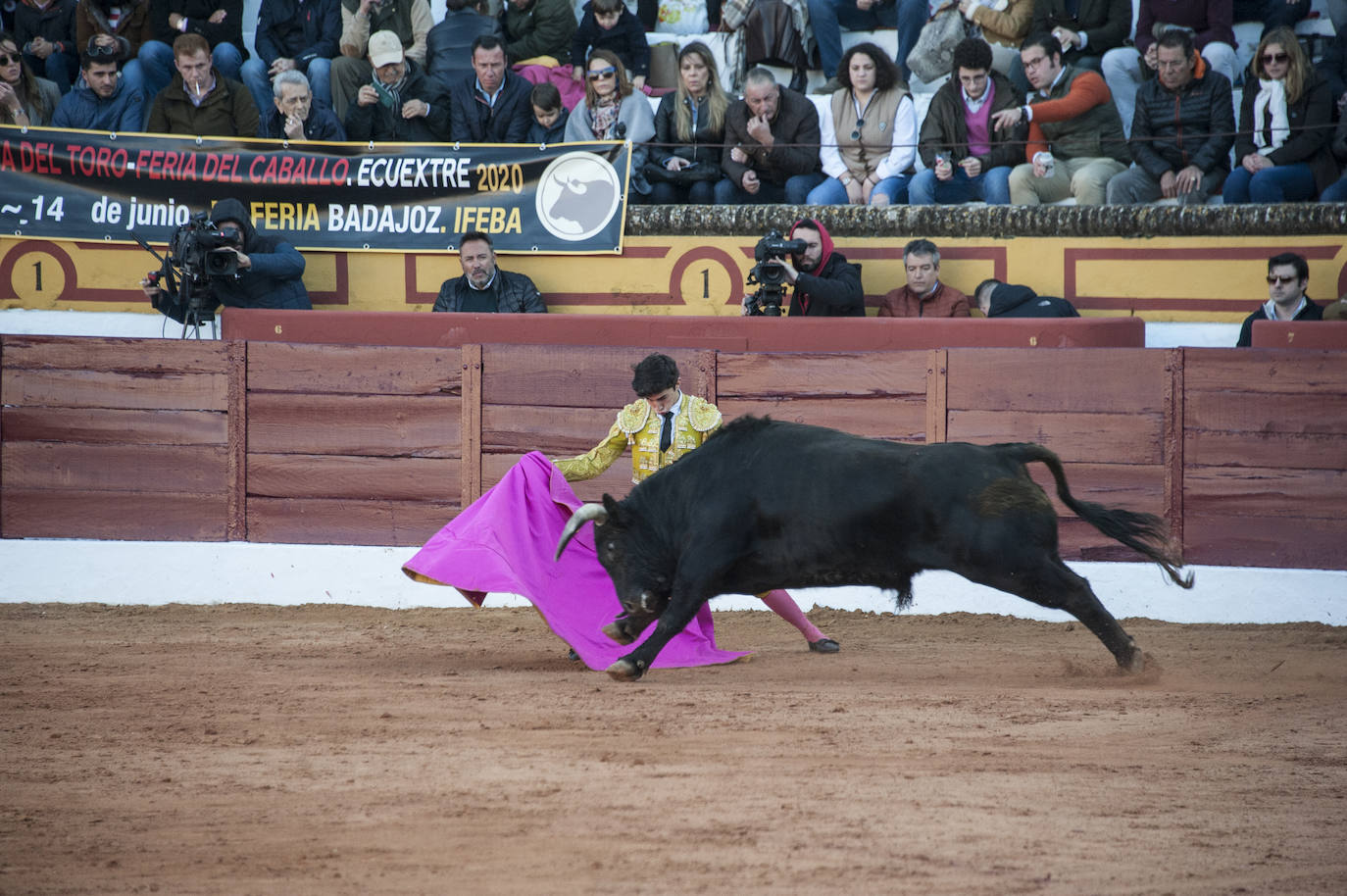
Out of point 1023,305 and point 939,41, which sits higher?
point 939,41

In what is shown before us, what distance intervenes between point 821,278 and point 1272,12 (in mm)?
3417

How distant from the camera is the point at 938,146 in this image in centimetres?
780

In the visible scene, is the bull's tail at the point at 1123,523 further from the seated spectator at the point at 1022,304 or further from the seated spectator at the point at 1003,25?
the seated spectator at the point at 1003,25

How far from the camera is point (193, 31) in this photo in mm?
9125

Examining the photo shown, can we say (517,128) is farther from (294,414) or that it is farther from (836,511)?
(836,511)

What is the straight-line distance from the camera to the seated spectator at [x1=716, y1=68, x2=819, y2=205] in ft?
26.0

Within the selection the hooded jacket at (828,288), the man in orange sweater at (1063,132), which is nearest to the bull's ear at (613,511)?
the hooded jacket at (828,288)

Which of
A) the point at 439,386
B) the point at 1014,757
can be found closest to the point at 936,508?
the point at 1014,757

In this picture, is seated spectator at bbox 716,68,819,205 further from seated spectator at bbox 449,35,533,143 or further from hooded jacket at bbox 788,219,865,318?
seated spectator at bbox 449,35,533,143

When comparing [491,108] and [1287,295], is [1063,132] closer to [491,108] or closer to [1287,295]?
[1287,295]

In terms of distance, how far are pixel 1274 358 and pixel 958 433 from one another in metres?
1.45

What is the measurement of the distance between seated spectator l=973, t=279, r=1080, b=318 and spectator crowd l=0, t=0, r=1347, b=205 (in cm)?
91

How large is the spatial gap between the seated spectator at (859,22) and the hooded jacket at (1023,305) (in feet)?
6.89

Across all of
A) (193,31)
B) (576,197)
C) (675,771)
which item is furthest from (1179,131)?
(193,31)
